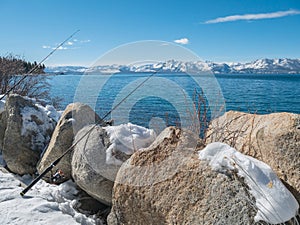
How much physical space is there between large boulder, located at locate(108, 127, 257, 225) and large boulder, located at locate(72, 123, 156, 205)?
0.64 metres

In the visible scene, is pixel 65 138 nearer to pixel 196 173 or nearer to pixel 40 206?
pixel 40 206

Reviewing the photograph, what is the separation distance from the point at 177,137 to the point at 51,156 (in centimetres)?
265

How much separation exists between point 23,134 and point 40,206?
2.45m

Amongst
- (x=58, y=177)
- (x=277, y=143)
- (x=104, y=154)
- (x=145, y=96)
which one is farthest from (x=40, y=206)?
(x=145, y=96)

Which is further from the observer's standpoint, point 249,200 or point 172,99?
point 172,99

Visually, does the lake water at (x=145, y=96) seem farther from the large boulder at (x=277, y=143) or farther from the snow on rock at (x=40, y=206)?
the snow on rock at (x=40, y=206)

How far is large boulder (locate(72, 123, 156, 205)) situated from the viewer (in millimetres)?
3766

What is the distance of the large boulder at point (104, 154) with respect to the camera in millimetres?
3766

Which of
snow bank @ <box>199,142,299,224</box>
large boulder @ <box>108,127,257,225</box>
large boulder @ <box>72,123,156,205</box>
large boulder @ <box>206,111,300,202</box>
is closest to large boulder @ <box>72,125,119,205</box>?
large boulder @ <box>72,123,156,205</box>

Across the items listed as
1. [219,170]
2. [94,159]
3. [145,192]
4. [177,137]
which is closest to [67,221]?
[94,159]

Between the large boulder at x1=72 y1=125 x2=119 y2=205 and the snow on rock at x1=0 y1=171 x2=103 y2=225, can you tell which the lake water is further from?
the snow on rock at x1=0 y1=171 x2=103 y2=225

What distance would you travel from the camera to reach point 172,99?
7.94m

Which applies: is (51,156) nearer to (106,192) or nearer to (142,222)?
(106,192)

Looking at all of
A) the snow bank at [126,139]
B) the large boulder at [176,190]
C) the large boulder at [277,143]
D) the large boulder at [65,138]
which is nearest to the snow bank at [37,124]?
the large boulder at [65,138]
